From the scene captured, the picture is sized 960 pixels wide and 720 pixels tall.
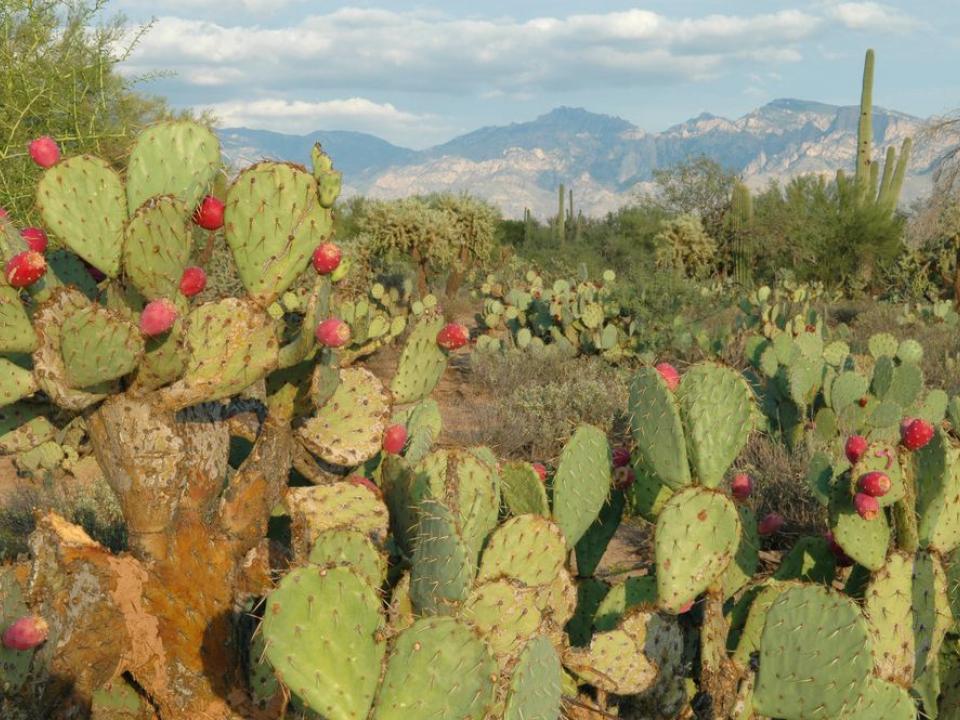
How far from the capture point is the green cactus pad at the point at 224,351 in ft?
8.80

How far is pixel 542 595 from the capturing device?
2533 millimetres

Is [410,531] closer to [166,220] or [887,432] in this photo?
[166,220]

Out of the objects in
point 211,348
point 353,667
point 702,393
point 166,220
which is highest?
point 166,220

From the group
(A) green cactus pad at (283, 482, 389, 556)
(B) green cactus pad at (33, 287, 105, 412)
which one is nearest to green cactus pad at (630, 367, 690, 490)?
(A) green cactus pad at (283, 482, 389, 556)

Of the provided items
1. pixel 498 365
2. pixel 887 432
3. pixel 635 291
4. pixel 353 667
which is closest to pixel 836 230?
pixel 635 291

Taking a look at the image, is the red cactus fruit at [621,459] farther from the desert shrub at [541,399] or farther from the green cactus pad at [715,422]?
the desert shrub at [541,399]

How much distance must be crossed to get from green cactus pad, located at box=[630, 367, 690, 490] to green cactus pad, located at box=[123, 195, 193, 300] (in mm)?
1325

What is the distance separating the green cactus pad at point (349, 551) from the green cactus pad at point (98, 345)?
0.67m

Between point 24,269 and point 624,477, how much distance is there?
1.89 metres


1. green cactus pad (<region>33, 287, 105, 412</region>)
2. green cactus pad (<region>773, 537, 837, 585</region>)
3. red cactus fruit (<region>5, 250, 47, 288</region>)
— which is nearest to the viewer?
red cactus fruit (<region>5, 250, 47, 288</region>)

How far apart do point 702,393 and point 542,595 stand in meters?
0.73

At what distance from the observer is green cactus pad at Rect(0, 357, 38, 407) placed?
8.89ft

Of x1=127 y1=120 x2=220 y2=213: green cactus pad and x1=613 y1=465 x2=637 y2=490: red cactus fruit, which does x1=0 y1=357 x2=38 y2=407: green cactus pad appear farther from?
x1=613 y1=465 x2=637 y2=490: red cactus fruit

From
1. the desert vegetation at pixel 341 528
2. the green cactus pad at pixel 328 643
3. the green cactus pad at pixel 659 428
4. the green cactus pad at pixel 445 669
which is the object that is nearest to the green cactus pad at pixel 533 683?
the desert vegetation at pixel 341 528
